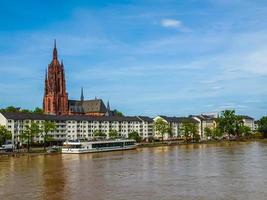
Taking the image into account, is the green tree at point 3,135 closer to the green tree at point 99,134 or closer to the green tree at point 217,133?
the green tree at point 99,134

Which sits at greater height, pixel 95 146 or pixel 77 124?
pixel 77 124

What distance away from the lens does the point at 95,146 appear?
10450cm

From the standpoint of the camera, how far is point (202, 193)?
124ft

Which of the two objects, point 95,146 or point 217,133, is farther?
point 217,133

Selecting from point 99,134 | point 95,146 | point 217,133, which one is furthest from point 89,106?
point 95,146

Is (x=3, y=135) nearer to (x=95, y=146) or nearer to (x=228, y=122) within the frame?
(x=95, y=146)

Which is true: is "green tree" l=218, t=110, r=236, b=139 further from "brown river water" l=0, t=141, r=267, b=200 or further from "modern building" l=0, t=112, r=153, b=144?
"brown river water" l=0, t=141, r=267, b=200

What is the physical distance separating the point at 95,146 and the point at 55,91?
84.4 meters

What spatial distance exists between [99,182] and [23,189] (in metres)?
8.05

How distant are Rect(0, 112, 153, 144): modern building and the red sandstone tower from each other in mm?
26626

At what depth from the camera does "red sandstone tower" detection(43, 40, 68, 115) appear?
600ft

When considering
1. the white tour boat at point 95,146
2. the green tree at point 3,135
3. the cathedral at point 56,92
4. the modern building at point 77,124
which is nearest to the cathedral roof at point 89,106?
the cathedral at point 56,92

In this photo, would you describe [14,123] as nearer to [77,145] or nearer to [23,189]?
[77,145]

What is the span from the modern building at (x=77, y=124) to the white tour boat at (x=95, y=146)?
75.8ft
